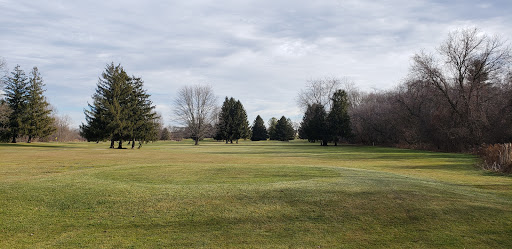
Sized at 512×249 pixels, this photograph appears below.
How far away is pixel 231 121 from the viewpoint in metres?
94.1

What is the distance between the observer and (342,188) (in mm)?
8523

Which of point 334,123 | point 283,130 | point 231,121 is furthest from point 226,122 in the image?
point 334,123

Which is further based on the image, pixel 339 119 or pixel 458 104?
pixel 339 119

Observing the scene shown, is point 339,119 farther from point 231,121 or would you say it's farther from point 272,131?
point 272,131

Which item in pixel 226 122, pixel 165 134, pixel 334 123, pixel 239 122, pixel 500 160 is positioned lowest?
pixel 500 160

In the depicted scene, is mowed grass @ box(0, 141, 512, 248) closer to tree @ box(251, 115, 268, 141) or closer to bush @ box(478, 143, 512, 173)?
bush @ box(478, 143, 512, 173)

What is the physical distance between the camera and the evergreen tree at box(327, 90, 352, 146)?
58.2 m

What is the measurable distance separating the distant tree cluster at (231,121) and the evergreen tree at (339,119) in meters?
40.1

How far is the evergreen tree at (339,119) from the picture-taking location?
191 feet

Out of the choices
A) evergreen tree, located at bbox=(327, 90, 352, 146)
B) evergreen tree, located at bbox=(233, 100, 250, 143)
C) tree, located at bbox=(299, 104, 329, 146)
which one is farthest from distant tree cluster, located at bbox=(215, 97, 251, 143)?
evergreen tree, located at bbox=(327, 90, 352, 146)

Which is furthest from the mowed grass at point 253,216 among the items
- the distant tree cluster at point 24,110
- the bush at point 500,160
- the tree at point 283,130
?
the tree at point 283,130

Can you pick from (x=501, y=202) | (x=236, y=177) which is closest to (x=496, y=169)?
(x=501, y=202)

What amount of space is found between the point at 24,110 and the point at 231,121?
54.7 m

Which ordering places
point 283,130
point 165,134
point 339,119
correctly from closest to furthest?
point 339,119
point 165,134
point 283,130
